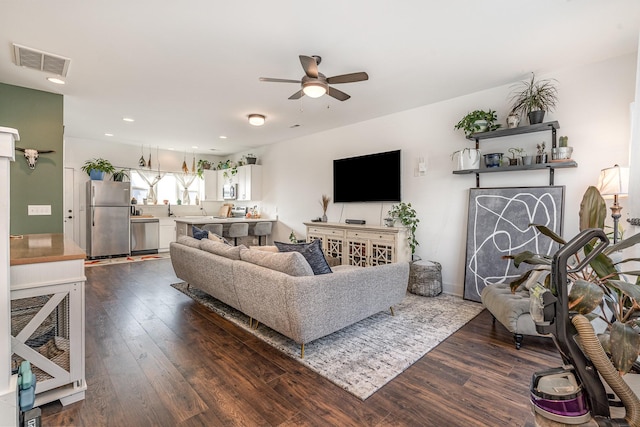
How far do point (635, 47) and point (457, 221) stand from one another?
233 cm

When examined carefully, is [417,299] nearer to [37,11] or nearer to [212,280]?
[212,280]

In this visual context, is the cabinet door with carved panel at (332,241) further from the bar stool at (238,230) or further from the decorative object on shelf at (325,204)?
the bar stool at (238,230)

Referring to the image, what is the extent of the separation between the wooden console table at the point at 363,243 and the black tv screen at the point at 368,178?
56 cm

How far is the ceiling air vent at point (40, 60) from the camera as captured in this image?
112 inches

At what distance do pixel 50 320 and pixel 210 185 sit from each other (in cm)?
680

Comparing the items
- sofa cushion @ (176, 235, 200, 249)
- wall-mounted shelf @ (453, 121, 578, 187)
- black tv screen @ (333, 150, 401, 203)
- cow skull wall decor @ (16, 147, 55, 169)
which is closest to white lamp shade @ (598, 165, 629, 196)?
wall-mounted shelf @ (453, 121, 578, 187)

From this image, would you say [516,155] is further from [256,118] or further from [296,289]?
[256,118]

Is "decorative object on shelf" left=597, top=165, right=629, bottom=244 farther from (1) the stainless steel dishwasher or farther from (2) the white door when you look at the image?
(2) the white door

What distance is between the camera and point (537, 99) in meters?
3.32

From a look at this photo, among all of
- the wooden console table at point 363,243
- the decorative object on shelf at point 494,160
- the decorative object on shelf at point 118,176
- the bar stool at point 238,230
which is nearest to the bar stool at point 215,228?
the bar stool at point 238,230

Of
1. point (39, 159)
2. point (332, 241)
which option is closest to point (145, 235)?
point (39, 159)

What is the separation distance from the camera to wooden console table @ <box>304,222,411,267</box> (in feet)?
14.3

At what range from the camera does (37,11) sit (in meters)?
2.30

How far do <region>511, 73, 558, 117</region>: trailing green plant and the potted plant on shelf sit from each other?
295 inches
